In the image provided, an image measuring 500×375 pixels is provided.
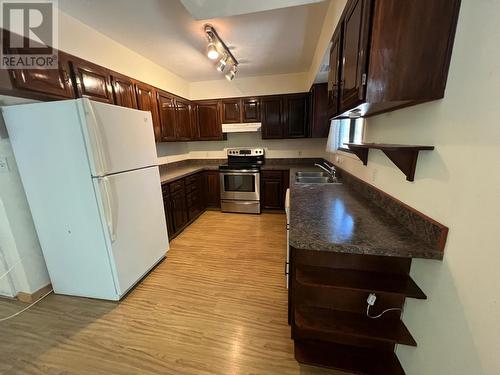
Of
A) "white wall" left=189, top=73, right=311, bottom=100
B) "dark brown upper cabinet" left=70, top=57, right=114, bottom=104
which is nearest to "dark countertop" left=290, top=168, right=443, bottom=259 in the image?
"dark brown upper cabinet" left=70, top=57, right=114, bottom=104

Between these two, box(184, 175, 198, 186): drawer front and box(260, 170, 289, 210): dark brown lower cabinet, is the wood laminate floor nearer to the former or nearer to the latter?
box(184, 175, 198, 186): drawer front

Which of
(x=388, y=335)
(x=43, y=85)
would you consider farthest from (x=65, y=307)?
(x=388, y=335)

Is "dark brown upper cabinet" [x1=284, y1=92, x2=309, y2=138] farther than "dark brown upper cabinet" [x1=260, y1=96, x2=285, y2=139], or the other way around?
"dark brown upper cabinet" [x1=260, y1=96, x2=285, y2=139]

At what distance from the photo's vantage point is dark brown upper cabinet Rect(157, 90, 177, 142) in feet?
10.3

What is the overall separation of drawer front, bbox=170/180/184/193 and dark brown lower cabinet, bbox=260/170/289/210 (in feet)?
4.74

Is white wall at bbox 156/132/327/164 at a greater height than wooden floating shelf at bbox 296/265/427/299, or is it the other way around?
white wall at bbox 156/132/327/164

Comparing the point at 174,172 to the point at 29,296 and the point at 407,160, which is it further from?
the point at 407,160

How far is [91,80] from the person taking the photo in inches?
81.5

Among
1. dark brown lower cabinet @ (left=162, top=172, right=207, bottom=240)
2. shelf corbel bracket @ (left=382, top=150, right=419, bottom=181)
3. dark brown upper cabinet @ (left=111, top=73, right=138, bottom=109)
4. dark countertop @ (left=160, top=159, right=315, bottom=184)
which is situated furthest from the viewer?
dark countertop @ (left=160, top=159, right=315, bottom=184)

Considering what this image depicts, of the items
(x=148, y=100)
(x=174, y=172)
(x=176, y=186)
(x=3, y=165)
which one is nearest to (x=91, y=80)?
(x=148, y=100)

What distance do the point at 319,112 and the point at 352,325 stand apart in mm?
3181

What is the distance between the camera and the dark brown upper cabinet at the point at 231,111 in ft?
12.9

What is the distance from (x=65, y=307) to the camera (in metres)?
1.86

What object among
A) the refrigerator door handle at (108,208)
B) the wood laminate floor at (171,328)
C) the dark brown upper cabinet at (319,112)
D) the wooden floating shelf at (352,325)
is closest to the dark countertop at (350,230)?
the wooden floating shelf at (352,325)
